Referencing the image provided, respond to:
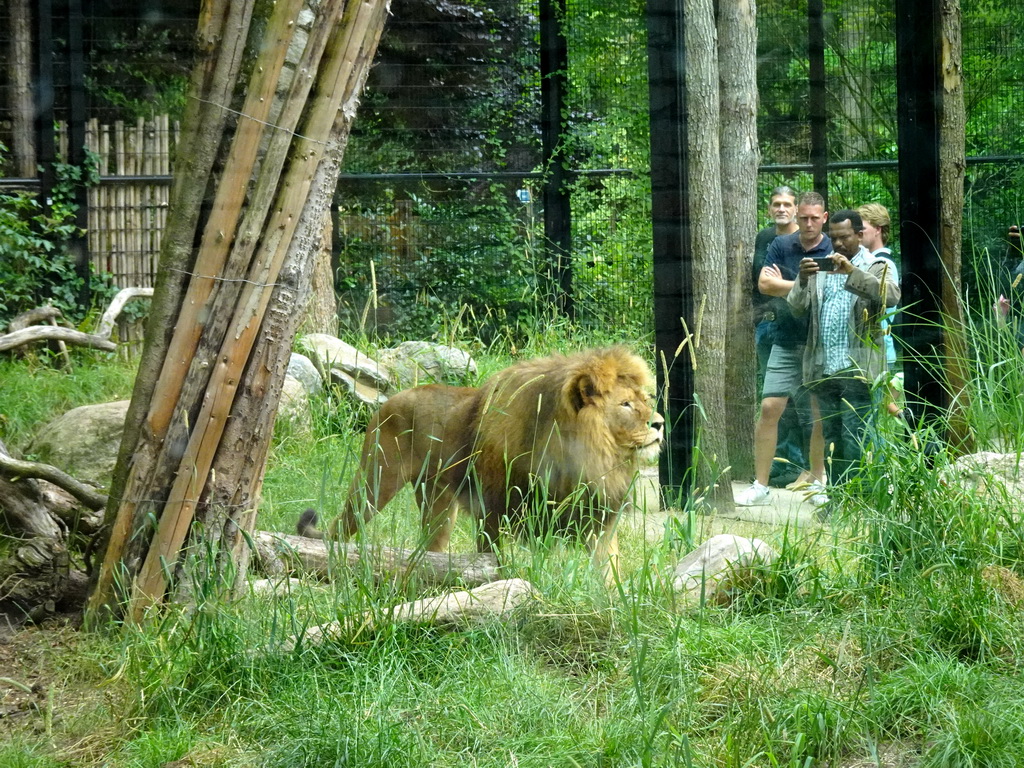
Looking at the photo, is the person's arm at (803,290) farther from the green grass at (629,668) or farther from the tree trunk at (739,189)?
the green grass at (629,668)

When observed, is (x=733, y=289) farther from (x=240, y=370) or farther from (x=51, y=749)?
(x=51, y=749)

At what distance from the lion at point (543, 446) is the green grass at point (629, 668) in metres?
0.51

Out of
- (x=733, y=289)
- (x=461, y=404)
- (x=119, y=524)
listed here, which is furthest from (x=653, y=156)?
(x=119, y=524)

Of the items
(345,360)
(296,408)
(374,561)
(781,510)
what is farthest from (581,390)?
(345,360)

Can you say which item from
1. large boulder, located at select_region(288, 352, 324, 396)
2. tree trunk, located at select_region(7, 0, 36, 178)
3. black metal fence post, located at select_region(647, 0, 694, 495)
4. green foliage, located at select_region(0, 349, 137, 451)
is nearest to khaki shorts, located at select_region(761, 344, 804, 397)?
black metal fence post, located at select_region(647, 0, 694, 495)

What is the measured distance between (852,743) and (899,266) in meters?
2.73

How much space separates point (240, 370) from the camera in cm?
354

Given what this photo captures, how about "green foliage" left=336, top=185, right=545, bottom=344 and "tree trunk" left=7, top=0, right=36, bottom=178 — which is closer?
"green foliage" left=336, top=185, right=545, bottom=344

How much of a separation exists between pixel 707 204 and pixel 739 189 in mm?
160

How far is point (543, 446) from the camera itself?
4.26 metres

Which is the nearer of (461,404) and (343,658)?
(343,658)

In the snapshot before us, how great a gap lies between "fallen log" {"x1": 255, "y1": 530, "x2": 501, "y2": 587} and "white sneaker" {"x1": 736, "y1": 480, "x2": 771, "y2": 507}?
1033mm

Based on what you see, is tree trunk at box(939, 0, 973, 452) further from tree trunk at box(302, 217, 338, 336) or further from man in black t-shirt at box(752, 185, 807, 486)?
tree trunk at box(302, 217, 338, 336)

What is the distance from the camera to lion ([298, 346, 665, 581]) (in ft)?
13.8
